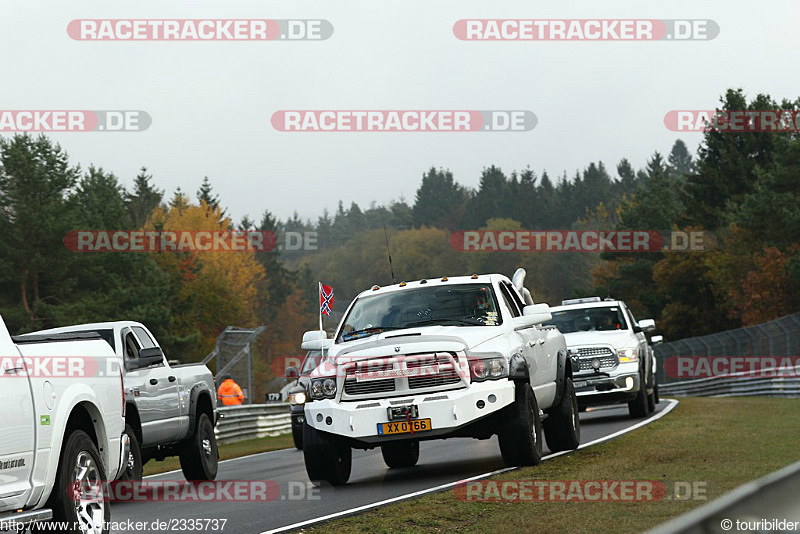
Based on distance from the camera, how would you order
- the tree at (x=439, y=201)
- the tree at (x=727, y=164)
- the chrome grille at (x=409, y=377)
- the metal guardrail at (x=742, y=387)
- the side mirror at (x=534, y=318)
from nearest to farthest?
the chrome grille at (x=409, y=377) → the side mirror at (x=534, y=318) → the metal guardrail at (x=742, y=387) → the tree at (x=727, y=164) → the tree at (x=439, y=201)

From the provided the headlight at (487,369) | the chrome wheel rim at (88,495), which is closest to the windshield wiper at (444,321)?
the headlight at (487,369)

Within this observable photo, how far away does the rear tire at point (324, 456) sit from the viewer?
12.8 metres

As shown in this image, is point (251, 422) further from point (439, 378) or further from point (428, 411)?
point (428, 411)

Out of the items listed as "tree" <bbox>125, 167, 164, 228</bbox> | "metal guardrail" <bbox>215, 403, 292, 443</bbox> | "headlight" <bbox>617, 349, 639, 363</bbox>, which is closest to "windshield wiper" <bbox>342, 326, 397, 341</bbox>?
"headlight" <bbox>617, 349, 639, 363</bbox>

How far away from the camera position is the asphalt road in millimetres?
10836

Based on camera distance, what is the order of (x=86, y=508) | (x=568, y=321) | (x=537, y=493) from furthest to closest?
(x=568, y=321)
(x=537, y=493)
(x=86, y=508)

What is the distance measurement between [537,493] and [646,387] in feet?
41.5

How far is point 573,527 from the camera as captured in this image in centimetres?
877

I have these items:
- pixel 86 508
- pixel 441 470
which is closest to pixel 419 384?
pixel 441 470

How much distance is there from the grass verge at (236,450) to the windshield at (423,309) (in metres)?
6.95

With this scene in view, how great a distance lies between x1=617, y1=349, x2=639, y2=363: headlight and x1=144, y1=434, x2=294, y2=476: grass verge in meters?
7.06

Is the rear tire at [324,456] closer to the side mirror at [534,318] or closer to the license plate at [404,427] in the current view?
the license plate at [404,427]

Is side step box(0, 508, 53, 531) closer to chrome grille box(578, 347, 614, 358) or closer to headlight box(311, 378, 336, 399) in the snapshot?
headlight box(311, 378, 336, 399)

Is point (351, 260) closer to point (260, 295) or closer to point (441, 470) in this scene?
point (260, 295)
